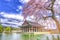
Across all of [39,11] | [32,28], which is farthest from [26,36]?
[39,11]

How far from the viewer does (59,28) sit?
5.62 feet

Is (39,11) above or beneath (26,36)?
above

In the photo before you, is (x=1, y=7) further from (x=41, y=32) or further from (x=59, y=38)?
(x=59, y=38)

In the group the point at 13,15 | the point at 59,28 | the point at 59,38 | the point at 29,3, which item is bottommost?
the point at 59,38

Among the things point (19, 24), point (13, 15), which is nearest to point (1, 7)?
point (13, 15)

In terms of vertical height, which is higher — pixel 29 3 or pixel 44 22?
pixel 29 3

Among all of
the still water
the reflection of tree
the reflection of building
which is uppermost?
the reflection of tree

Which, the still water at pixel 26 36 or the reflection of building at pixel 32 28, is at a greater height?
the reflection of building at pixel 32 28

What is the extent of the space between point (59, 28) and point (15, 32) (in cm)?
49

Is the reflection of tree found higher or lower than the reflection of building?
higher

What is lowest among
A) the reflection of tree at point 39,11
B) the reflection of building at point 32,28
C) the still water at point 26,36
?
the still water at point 26,36

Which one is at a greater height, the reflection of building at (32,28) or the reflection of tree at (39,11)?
the reflection of tree at (39,11)

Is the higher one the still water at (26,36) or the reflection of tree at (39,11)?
the reflection of tree at (39,11)

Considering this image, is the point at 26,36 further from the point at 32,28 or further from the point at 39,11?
the point at 39,11
